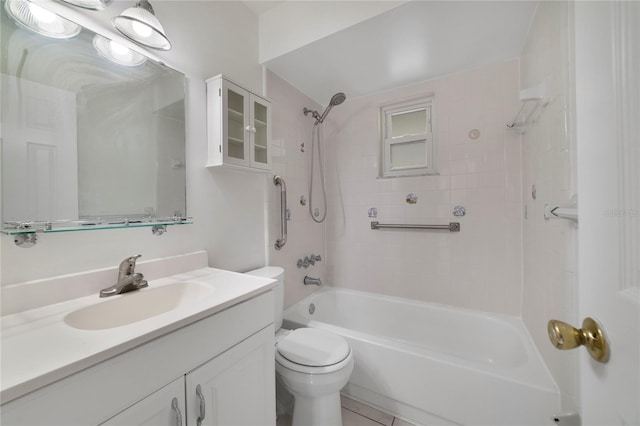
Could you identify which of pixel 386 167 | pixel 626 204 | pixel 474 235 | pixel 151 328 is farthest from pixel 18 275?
pixel 474 235

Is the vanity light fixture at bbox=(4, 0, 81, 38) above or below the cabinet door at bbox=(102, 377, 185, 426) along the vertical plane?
above

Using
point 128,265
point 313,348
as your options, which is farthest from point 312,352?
point 128,265

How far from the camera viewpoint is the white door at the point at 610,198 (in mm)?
312

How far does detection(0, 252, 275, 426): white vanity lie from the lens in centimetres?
49

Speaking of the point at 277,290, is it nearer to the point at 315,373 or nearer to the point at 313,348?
the point at 313,348

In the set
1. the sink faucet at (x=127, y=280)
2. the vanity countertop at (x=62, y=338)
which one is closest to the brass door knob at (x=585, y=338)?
the vanity countertop at (x=62, y=338)

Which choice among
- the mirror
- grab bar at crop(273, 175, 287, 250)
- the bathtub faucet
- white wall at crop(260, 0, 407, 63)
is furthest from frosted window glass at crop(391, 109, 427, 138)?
the mirror

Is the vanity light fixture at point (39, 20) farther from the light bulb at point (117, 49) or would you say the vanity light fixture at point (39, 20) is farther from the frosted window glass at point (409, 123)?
the frosted window glass at point (409, 123)

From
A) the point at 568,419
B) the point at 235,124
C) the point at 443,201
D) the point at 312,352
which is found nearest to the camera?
the point at 568,419

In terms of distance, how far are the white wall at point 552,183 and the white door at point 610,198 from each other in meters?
0.62

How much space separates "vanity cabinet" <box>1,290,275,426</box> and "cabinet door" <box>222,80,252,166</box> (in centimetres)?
81

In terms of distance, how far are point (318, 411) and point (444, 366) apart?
0.69 meters

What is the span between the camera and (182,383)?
69 cm

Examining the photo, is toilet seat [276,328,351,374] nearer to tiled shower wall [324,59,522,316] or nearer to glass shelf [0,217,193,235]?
glass shelf [0,217,193,235]
